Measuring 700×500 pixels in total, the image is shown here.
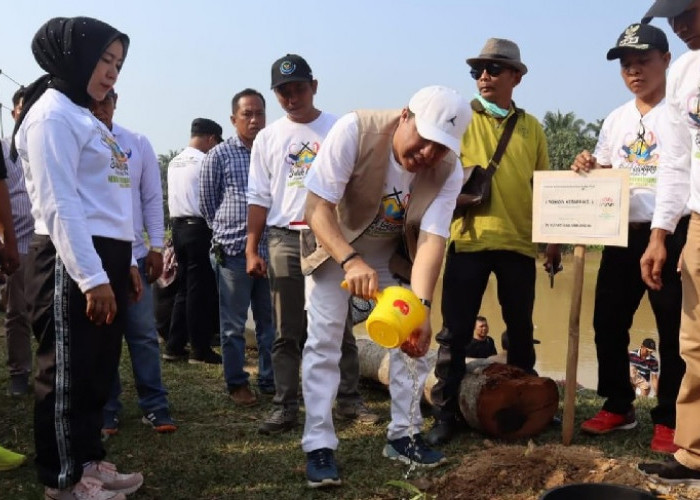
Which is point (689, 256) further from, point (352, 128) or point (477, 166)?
point (352, 128)

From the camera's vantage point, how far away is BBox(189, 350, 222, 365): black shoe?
20.2ft

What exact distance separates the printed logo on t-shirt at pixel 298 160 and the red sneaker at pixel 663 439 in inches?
97.6

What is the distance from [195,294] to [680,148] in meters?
4.25

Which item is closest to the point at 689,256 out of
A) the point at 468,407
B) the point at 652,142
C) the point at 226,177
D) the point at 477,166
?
the point at 652,142

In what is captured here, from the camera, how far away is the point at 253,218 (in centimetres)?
434

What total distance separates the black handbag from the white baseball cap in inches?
39.9

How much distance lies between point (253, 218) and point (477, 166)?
4.69 ft

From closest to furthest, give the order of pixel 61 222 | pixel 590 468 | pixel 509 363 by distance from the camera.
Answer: pixel 61 222 → pixel 590 468 → pixel 509 363

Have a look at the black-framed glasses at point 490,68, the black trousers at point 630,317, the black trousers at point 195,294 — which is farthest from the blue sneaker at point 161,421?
the black-framed glasses at point 490,68

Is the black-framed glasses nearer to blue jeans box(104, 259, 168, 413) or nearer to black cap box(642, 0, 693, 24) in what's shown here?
black cap box(642, 0, 693, 24)

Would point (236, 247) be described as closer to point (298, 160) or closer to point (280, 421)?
point (298, 160)

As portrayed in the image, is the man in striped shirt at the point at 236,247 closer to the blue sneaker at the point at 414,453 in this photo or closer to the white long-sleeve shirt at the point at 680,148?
the blue sneaker at the point at 414,453

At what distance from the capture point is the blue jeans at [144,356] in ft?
13.4

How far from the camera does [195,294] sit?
20.4 ft
